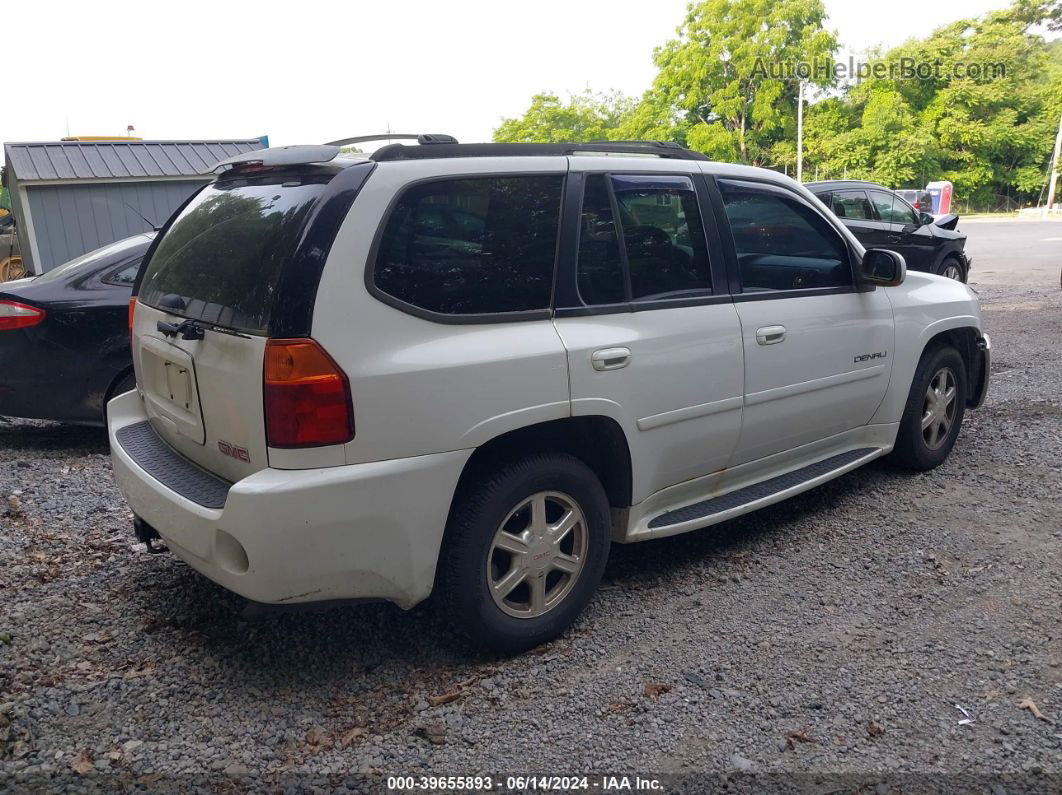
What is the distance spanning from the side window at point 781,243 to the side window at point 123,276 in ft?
13.0

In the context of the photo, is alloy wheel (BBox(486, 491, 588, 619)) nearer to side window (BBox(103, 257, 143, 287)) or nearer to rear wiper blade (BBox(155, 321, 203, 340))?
rear wiper blade (BBox(155, 321, 203, 340))

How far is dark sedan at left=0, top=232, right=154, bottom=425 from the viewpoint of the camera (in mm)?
5523

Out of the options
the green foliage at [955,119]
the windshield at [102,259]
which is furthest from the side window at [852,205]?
the green foliage at [955,119]

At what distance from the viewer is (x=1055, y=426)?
5.96 metres

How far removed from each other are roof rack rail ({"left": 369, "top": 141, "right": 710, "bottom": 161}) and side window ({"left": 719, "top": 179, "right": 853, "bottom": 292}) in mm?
306

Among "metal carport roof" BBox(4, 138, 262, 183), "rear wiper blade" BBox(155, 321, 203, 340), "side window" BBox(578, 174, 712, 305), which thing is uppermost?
"metal carport roof" BBox(4, 138, 262, 183)

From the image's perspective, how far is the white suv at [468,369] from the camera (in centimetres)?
276

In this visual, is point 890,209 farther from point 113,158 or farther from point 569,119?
point 569,119

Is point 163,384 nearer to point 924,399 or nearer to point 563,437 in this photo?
point 563,437

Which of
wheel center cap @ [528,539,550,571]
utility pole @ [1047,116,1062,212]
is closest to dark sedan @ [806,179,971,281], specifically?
wheel center cap @ [528,539,550,571]

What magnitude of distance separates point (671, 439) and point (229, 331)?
174 centimetres

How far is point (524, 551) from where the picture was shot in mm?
3201

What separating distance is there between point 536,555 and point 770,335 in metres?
1.51

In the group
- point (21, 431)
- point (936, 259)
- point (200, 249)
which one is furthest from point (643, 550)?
point (936, 259)
